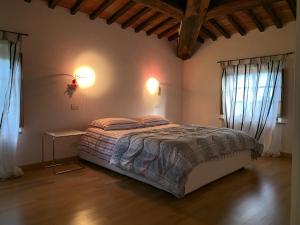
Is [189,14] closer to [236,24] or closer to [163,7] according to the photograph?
[163,7]

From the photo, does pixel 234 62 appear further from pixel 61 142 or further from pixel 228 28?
pixel 61 142

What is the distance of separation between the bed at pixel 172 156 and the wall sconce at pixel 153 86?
1.87 m

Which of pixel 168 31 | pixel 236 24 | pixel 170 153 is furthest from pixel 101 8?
pixel 170 153

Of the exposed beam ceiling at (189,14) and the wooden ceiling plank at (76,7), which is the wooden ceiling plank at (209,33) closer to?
the exposed beam ceiling at (189,14)

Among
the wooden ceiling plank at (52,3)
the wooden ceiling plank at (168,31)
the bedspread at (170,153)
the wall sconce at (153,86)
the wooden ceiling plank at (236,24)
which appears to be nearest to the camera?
the bedspread at (170,153)

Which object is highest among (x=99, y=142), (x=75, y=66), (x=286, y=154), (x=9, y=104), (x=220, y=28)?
(x=220, y=28)

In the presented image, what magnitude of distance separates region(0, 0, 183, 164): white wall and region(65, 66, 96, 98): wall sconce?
0.09 meters

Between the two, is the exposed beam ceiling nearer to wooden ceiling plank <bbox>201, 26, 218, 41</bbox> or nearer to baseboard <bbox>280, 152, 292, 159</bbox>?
wooden ceiling plank <bbox>201, 26, 218, 41</bbox>

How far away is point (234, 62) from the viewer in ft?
17.9

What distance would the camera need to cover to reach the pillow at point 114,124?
427cm

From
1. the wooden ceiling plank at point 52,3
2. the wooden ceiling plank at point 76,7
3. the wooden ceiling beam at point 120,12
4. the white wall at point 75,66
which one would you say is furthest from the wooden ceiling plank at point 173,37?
the wooden ceiling plank at point 52,3

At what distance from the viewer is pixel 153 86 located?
5.81 meters

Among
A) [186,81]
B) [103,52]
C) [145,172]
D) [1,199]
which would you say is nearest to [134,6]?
[103,52]

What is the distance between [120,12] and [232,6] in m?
2.02
